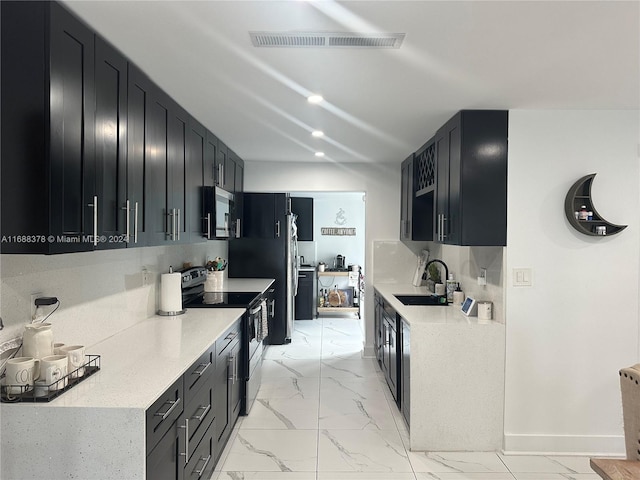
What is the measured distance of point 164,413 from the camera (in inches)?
68.2

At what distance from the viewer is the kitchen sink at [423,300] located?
12.7 ft

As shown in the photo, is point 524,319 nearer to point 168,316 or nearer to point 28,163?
point 168,316

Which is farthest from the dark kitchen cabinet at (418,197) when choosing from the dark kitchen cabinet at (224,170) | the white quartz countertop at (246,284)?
the dark kitchen cabinet at (224,170)

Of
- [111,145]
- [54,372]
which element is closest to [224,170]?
[111,145]

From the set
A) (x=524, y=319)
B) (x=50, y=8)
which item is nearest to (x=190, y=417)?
(x=50, y=8)

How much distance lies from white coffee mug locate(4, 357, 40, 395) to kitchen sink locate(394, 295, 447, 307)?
298 cm

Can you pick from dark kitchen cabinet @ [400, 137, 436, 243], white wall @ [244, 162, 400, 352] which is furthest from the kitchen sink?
white wall @ [244, 162, 400, 352]

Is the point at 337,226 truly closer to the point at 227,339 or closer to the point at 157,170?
the point at 227,339

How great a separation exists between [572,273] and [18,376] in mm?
3164

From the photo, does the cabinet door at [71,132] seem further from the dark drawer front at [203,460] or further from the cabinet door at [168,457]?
the dark drawer front at [203,460]

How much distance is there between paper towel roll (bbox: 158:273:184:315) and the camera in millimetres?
3139

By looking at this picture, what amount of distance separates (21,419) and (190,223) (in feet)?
5.96

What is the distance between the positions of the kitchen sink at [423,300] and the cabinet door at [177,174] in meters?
2.11

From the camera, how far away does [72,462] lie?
1.52m
